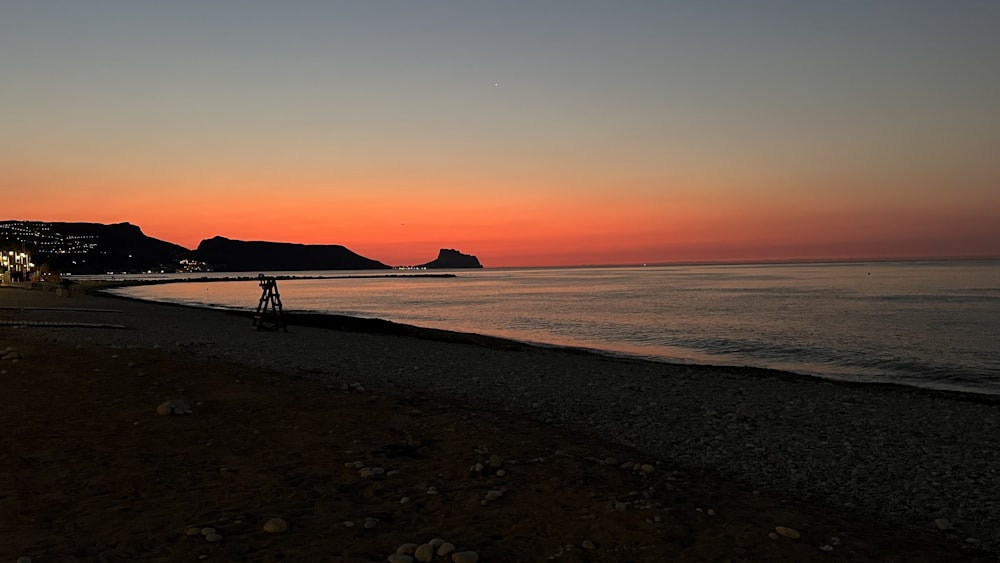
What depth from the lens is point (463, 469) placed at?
925cm

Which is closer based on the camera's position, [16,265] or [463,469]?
[463,469]

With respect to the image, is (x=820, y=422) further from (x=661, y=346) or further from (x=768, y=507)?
(x=661, y=346)

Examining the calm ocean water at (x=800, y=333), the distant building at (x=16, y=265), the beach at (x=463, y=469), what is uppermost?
the distant building at (x=16, y=265)

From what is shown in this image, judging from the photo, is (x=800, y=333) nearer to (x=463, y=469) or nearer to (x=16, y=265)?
(x=463, y=469)

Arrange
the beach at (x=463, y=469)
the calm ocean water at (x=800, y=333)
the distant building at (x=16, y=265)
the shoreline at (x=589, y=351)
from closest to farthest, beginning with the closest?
the beach at (x=463, y=469) → the shoreline at (x=589, y=351) → the calm ocean water at (x=800, y=333) → the distant building at (x=16, y=265)

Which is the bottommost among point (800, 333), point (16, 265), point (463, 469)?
point (800, 333)

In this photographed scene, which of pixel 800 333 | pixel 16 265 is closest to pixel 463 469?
pixel 800 333

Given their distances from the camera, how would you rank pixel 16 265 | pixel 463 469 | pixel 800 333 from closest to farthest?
1. pixel 463 469
2. pixel 800 333
3. pixel 16 265

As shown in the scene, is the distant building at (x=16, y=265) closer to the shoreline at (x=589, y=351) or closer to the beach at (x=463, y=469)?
the shoreline at (x=589, y=351)

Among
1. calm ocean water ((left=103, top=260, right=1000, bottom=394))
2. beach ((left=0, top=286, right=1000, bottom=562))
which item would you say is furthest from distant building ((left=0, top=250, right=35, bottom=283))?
beach ((left=0, top=286, right=1000, bottom=562))

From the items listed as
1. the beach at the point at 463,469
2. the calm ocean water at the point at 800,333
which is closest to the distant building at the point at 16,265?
the calm ocean water at the point at 800,333

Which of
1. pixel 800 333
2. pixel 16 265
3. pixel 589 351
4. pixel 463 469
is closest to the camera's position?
pixel 463 469

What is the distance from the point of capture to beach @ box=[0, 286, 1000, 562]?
6.81m

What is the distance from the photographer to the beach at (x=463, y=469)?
6.81 m
